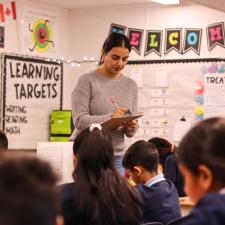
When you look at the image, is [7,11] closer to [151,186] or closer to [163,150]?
[163,150]

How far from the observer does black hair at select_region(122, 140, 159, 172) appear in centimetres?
283

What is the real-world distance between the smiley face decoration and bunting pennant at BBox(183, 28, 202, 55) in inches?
65.7

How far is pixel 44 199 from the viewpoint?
65cm

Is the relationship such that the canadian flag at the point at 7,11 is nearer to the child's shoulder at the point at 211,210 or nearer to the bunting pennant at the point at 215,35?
the bunting pennant at the point at 215,35

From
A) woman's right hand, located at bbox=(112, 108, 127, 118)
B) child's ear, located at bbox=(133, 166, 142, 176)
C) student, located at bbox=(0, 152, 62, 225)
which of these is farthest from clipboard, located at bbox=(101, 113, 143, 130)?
student, located at bbox=(0, 152, 62, 225)

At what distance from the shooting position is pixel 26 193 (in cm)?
65

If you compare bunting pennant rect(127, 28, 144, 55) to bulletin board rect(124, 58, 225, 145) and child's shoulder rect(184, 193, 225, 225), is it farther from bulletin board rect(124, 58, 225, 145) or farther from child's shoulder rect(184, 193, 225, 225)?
child's shoulder rect(184, 193, 225, 225)

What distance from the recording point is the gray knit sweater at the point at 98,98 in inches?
117

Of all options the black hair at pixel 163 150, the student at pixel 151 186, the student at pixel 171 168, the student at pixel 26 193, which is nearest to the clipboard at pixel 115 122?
the student at pixel 151 186

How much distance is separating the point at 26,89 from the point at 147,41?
1.56 meters

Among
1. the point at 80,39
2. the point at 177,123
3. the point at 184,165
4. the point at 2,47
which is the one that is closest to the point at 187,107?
the point at 177,123

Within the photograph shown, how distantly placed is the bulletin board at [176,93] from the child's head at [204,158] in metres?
4.80

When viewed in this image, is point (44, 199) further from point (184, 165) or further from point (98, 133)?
point (98, 133)

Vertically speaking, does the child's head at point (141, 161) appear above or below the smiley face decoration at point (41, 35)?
below
